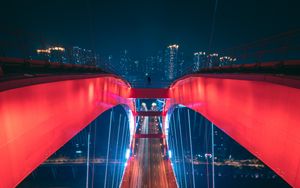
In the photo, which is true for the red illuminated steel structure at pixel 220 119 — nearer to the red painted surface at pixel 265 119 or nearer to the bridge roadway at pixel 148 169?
the red painted surface at pixel 265 119

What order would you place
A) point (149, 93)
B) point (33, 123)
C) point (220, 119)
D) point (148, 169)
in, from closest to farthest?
point (33, 123) → point (220, 119) → point (149, 93) → point (148, 169)

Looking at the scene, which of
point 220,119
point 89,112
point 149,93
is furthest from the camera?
point 149,93

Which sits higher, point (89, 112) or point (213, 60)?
point (213, 60)

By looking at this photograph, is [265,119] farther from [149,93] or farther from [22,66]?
[149,93]

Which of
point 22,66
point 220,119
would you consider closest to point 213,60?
point 220,119

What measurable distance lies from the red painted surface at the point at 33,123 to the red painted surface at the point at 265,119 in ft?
12.4

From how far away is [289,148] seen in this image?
4090mm

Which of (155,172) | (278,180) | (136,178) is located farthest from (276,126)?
(278,180)

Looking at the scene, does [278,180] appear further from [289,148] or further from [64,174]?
[289,148]

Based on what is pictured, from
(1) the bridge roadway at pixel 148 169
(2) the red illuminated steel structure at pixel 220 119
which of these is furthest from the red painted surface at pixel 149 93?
(2) the red illuminated steel structure at pixel 220 119

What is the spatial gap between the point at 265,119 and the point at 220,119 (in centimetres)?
307

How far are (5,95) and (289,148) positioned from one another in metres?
3.92

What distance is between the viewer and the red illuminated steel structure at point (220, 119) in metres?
3.93

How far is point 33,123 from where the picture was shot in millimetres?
4754
